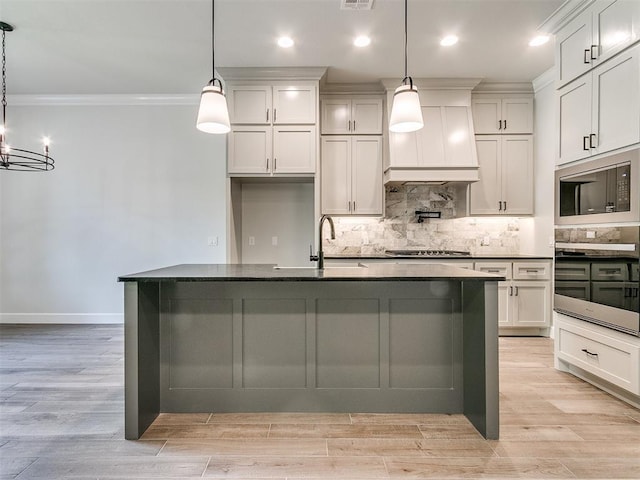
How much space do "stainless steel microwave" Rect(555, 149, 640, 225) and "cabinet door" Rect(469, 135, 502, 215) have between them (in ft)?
4.24

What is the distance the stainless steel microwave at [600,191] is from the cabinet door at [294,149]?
230 cm

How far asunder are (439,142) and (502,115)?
2.97 feet

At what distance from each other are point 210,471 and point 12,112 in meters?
5.21

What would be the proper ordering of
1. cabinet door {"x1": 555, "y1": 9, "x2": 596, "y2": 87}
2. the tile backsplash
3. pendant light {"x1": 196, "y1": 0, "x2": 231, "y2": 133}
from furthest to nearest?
the tile backsplash
cabinet door {"x1": 555, "y1": 9, "x2": 596, "y2": 87}
pendant light {"x1": 196, "y1": 0, "x2": 231, "y2": 133}

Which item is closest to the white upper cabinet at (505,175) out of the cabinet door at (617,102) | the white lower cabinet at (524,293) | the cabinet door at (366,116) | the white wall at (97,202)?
the white lower cabinet at (524,293)

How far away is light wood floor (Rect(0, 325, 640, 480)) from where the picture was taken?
1737mm

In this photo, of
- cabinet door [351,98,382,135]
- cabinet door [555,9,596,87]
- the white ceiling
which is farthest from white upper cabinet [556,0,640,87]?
cabinet door [351,98,382,135]

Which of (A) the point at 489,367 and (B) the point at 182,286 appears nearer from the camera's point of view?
(A) the point at 489,367

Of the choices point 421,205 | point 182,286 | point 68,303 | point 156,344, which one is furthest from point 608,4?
point 68,303

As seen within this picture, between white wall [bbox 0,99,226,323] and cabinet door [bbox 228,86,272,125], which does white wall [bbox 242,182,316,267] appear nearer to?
white wall [bbox 0,99,226,323]

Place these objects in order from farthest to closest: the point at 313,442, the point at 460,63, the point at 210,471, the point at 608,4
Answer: the point at 460,63
the point at 608,4
the point at 313,442
the point at 210,471

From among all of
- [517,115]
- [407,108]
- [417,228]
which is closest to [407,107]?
[407,108]

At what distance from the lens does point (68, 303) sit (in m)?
4.68

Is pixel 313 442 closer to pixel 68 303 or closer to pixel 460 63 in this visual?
pixel 460 63
